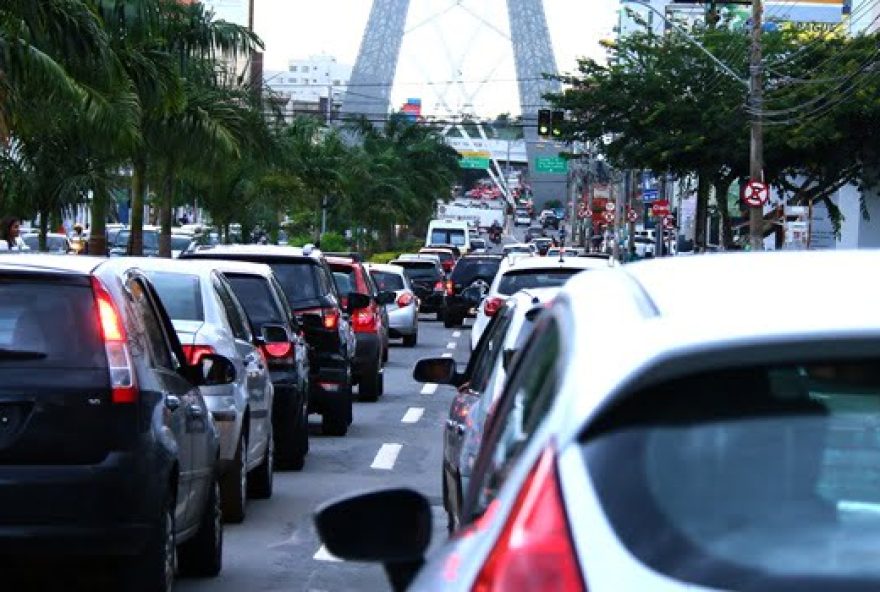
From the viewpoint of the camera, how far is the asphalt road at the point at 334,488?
33.7ft

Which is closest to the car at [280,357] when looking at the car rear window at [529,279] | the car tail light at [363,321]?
the car rear window at [529,279]

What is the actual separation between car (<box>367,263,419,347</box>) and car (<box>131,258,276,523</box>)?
21110 millimetres

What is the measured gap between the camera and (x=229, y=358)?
1164 centimetres

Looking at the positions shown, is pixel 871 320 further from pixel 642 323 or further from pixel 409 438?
pixel 409 438

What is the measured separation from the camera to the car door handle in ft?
28.4

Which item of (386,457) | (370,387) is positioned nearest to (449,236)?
(370,387)

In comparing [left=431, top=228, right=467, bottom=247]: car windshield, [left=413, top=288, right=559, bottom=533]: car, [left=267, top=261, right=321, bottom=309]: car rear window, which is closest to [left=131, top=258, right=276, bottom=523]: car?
[left=413, top=288, right=559, bottom=533]: car

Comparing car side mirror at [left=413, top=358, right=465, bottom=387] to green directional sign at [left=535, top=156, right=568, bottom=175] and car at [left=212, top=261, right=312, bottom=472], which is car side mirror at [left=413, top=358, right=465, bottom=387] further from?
green directional sign at [left=535, top=156, right=568, bottom=175]

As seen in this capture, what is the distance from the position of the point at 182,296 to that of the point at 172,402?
12.7 feet

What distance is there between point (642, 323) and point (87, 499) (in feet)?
16.9

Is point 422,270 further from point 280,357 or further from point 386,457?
point 280,357

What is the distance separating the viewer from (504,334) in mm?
9906

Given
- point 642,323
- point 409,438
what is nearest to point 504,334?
point 642,323

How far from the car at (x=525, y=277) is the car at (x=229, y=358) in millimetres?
7519
